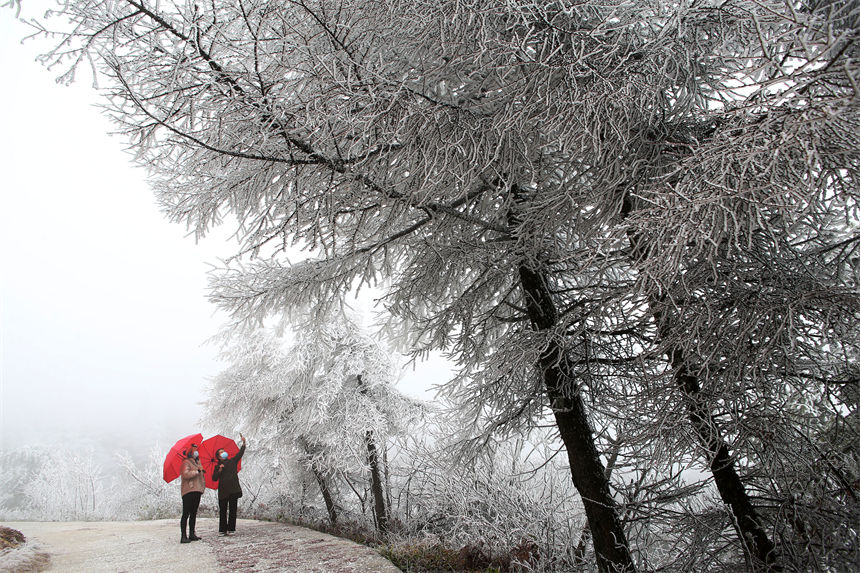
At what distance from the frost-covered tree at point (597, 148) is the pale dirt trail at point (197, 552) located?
123 inches

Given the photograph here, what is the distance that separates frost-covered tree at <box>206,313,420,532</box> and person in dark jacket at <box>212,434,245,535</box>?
1.35 m

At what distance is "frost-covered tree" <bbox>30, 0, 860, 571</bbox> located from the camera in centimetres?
185

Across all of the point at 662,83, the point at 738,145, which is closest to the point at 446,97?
the point at 662,83

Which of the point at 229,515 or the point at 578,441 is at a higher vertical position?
the point at 578,441

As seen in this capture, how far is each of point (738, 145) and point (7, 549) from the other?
660 centimetres

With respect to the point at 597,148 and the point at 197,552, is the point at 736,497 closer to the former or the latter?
the point at 597,148

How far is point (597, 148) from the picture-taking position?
213 centimetres

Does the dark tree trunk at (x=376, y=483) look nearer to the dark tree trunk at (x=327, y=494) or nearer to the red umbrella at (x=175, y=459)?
the dark tree trunk at (x=327, y=494)

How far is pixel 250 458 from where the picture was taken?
1053 cm

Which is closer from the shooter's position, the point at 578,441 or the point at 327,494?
the point at 578,441

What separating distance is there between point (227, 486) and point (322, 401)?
6.46 ft

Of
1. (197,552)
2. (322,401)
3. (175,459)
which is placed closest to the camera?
(197,552)

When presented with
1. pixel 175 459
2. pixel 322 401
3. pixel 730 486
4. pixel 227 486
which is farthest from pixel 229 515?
pixel 730 486

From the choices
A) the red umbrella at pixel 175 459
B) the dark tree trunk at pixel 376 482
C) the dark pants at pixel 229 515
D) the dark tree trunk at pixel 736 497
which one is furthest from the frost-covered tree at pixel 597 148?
the dark pants at pixel 229 515
